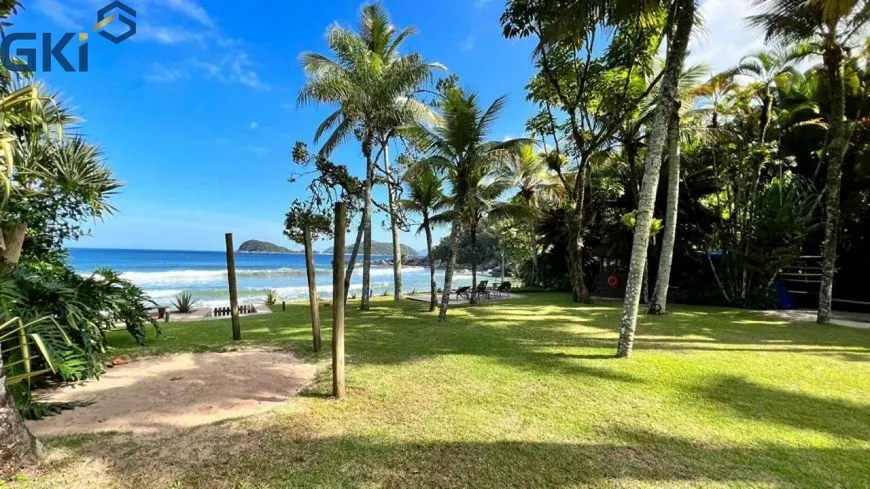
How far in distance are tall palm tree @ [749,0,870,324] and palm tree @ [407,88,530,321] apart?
657 centimetres

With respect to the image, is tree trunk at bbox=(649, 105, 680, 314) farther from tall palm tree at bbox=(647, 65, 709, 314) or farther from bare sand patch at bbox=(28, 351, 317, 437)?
bare sand patch at bbox=(28, 351, 317, 437)

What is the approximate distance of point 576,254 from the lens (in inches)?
558

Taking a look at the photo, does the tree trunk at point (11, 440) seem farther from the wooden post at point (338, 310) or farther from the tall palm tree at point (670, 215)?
the tall palm tree at point (670, 215)

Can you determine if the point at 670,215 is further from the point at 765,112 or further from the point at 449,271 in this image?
the point at 449,271

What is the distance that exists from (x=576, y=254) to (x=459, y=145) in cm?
617

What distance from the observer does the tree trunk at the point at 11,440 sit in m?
2.87

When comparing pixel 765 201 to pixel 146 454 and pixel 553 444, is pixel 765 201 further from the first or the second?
pixel 146 454

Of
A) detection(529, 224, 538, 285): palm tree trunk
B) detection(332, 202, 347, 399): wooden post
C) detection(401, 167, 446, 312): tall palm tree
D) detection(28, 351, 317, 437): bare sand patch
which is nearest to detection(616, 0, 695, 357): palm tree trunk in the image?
detection(332, 202, 347, 399): wooden post

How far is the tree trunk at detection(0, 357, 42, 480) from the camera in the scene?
9.42 feet

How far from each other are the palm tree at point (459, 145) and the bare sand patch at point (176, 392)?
17.5 feet

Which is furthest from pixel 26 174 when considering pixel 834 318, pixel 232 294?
pixel 834 318

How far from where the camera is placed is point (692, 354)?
22.0ft

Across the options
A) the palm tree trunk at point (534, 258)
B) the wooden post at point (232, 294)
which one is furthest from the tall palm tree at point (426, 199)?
the wooden post at point (232, 294)

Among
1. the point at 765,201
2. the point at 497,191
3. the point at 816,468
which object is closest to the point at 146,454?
the point at 816,468
